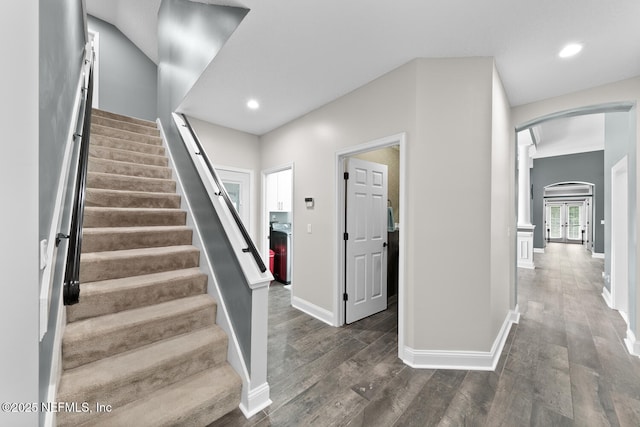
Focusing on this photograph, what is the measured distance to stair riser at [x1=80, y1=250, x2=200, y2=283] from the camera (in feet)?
6.29

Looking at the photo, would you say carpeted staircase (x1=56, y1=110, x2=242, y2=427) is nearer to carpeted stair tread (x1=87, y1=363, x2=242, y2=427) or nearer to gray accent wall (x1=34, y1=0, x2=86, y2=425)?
carpeted stair tread (x1=87, y1=363, x2=242, y2=427)

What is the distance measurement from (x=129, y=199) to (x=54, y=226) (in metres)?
1.40

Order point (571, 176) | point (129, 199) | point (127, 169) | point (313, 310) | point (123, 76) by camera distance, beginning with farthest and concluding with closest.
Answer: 1. point (571, 176)
2. point (123, 76)
3. point (313, 310)
4. point (127, 169)
5. point (129, 199)

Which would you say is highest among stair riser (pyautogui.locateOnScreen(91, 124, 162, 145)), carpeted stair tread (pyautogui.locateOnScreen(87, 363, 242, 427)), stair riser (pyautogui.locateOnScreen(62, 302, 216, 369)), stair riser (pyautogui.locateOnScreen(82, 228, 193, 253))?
stair riser (pyautogui.locateOnScreen(91, 124, 162, 145))

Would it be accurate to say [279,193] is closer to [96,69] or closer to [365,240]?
[365,240]

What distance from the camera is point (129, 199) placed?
264 centimetres

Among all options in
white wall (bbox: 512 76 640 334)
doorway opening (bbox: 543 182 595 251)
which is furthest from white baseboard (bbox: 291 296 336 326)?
doorway opening (bbox: 543 182 595 251)

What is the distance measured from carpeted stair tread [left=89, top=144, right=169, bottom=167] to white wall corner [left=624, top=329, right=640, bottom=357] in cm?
558

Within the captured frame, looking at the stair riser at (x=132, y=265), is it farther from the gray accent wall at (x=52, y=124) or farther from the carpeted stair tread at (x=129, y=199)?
the carpeted stair tread at (x=129, y=199)

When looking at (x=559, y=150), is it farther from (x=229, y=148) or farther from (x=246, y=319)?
(x=246, y=319)

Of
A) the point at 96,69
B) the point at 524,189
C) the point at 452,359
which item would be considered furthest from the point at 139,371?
the point at 524,189

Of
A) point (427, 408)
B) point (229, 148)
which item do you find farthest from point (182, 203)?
point (427, 408)

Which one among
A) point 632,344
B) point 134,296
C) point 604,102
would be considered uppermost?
point 604,102

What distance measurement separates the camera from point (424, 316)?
2311 mm
